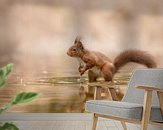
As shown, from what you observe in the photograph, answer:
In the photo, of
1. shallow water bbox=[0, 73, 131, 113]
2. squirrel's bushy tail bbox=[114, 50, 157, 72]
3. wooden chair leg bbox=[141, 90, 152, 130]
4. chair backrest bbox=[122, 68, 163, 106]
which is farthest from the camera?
squirrel's bushy tail bbox=[114, 50, 157, 72]

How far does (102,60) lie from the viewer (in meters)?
5.00

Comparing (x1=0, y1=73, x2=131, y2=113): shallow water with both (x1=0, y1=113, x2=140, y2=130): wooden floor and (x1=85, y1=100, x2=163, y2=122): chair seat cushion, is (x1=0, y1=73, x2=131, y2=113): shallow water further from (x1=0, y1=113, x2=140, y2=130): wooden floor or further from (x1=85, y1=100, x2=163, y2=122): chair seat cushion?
(x1=85, y1=100, x2=163, y2=122): chair seat cushion

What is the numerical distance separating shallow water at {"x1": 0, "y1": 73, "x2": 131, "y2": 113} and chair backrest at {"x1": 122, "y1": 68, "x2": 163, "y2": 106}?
1386mm

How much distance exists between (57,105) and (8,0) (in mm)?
1765

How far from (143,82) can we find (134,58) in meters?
1.55

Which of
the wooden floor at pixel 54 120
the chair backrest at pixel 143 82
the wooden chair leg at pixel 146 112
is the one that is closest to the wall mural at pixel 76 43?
the wooden floor at pixel 54 120

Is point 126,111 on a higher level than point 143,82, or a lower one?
lower

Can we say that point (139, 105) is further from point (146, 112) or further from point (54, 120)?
point (54, 120)

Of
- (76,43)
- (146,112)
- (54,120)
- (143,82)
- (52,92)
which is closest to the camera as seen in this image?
(146,112)

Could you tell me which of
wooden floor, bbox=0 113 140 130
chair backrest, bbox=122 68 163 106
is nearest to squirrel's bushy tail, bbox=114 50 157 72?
wooden floor, bbox=0 113 140 130

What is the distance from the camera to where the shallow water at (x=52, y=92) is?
486 centimetres

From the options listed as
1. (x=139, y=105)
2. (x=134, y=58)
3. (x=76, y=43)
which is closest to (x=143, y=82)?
(x=139, y=105)

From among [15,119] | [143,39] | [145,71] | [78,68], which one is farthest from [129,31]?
[15,119]

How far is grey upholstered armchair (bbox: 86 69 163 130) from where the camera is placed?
2678 millimetres
